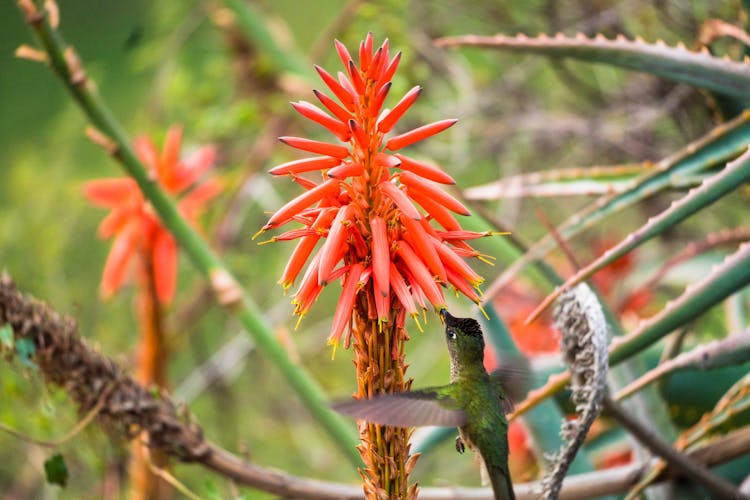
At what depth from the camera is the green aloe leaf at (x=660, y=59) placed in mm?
904

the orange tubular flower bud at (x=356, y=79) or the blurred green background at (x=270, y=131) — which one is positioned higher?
the blurred green background at (x=270, y=131)

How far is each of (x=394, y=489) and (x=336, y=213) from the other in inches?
7.9

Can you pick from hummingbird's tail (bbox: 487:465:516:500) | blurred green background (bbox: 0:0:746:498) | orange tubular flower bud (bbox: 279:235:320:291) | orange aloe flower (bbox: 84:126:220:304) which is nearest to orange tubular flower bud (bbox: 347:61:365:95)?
orange tubular flower bud (bbox: 279:235:320:291)

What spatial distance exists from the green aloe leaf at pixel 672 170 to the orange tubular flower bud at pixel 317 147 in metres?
0.35

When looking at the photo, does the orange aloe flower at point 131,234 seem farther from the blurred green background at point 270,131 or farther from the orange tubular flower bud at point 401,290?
the orange tubular flower bud at point 401,290

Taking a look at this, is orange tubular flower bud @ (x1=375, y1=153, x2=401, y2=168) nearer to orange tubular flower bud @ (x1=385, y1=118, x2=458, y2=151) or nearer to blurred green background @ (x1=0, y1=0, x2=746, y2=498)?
orange tubular flower bud @ (x1=385, y1=118, x2=458, y2=151)

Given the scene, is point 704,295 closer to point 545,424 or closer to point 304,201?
point 545,424

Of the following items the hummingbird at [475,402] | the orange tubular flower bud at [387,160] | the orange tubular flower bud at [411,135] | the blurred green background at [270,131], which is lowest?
the hummingbird at [475,402]

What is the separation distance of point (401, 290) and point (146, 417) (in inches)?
15.2

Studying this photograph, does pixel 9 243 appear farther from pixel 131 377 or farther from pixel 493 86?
pixel 131 377

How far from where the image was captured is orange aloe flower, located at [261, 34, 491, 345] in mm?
555

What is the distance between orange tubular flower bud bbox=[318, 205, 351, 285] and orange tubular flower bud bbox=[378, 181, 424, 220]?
31 mm

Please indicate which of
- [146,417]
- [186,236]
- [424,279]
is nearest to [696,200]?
[424,279]

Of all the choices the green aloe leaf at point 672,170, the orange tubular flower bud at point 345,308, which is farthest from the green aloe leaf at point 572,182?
the orange tubular flower bud at point 345,308
